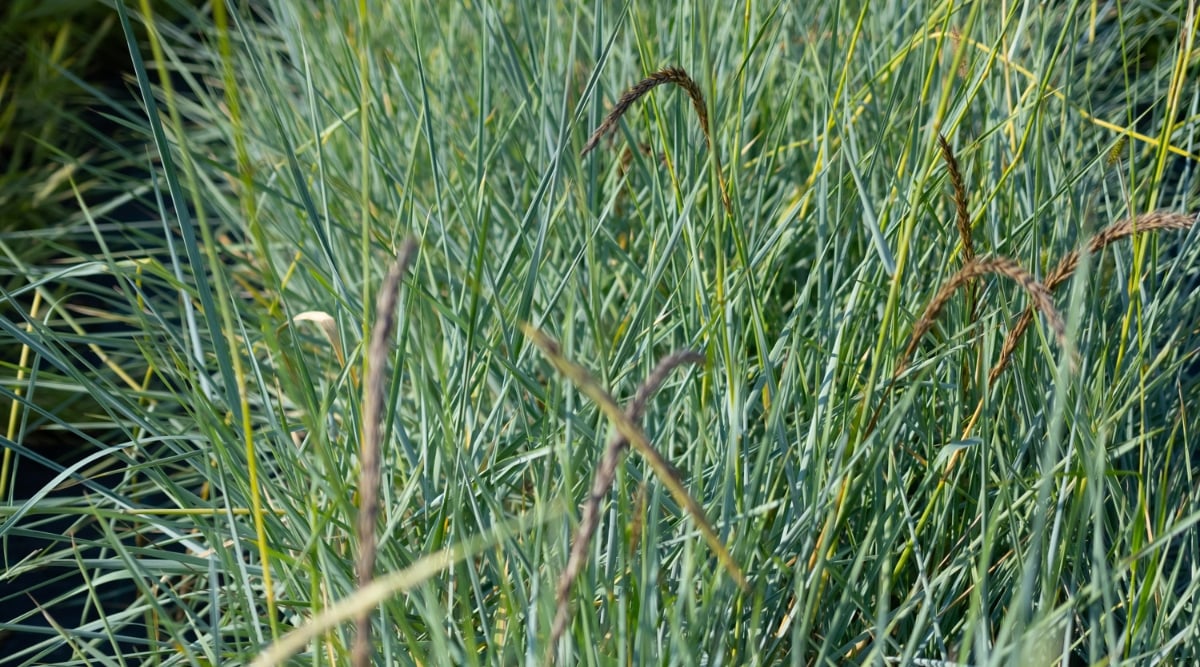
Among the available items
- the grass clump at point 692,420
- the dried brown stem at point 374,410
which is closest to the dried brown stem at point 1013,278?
the grass clump at point 692,420

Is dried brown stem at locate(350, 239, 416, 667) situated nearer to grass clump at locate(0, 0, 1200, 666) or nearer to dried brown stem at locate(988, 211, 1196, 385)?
grass clump at locate(0, 0, 1200, 666)

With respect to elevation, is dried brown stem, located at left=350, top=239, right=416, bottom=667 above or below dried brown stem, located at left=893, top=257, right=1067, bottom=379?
above

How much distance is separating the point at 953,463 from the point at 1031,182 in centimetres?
41

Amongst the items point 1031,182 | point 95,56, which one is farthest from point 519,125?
point 95,56

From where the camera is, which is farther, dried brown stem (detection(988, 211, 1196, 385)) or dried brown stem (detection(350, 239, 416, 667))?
dried brown stem (detection(988, 211, 1196, 385))

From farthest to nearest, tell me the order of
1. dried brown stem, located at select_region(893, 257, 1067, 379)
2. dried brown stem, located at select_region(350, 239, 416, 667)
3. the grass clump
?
1. the grass clump
2. dried brown stem, located at select_region(893, 257, 1067, 379)
3. dried brown stem, located at select_region(350, 239, 416, 667)

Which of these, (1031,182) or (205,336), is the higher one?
(1031,182)

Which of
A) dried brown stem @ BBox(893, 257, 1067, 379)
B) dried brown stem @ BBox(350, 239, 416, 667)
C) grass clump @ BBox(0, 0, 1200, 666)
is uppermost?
dried brown stem @ BBox(350, 239, 416, 667)

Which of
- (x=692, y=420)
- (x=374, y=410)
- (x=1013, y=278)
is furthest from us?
(x=692, y=420)

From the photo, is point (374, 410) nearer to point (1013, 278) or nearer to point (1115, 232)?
point (1013, 278)

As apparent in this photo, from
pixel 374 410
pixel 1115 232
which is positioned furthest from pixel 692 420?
pixel 374 410

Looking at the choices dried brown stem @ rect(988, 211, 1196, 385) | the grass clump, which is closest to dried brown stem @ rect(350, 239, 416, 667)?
the grass clump

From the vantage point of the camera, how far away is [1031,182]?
113cm

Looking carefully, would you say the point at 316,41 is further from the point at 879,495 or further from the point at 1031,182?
the point at 879,495
